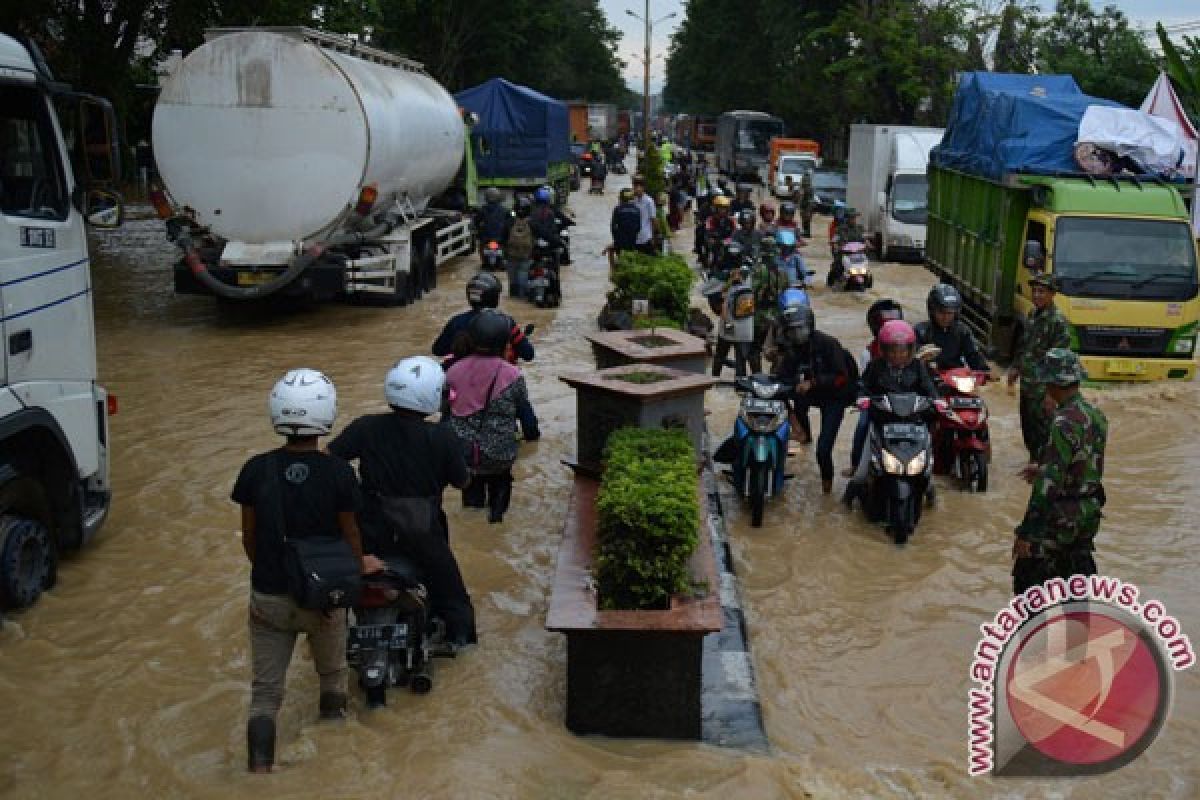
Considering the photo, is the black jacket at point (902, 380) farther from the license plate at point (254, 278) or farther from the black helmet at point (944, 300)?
the license plate at point (254, 278)

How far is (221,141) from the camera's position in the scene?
13977mm

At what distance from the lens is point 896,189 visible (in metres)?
23.2

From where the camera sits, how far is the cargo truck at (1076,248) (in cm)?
1202

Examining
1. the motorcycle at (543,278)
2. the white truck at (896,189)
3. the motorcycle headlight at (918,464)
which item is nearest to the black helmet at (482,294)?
the motorcycle headlight at (918,464)

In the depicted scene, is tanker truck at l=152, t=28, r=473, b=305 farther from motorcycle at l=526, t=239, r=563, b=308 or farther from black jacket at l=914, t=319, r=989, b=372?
black jacket at l=914, t=319, r=989, b=372

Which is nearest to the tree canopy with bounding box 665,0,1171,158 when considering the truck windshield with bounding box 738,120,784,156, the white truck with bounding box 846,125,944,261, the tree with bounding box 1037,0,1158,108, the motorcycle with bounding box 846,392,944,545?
the tree with bounding box 1037,0,1158,108

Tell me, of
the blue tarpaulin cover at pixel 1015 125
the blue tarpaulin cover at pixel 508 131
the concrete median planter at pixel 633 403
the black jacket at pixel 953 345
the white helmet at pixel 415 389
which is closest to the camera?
the white helmet at pixel 415 389

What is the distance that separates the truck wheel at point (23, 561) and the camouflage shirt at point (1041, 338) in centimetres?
678

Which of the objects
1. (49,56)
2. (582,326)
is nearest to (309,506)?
(582,326)

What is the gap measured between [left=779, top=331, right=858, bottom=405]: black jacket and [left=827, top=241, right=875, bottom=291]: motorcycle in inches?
412

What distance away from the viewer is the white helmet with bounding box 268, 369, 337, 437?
15.4 feet

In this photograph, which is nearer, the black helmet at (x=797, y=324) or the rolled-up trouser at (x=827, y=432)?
the black helmet at (x=797, y=324)

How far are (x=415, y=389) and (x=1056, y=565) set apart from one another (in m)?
3.08

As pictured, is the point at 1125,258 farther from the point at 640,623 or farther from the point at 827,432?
the point at 640,623
